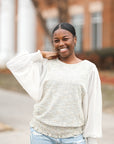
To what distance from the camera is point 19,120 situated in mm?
7820

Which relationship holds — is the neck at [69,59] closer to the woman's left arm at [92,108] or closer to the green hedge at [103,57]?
the woman's left arm at [92,108]

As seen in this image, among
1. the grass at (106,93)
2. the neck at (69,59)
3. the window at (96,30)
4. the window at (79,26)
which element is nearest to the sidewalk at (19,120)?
the grass at (106,93)

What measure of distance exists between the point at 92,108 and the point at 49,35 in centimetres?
1641

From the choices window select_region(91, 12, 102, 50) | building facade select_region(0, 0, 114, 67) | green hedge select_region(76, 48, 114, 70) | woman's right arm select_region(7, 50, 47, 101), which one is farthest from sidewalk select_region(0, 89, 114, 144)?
window select_region(91, 12, 102, 50)

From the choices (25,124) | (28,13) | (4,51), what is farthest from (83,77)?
(4,51)

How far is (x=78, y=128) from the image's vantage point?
254cm

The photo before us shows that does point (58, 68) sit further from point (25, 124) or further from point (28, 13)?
point (28, 13)

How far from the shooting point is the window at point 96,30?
872 inches

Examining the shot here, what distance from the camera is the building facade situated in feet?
69.6

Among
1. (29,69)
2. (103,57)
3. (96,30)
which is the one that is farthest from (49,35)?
(29,69)

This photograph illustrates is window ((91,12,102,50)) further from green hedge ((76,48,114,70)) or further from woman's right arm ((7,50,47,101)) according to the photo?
woman's right arm ((7,50,47,101))

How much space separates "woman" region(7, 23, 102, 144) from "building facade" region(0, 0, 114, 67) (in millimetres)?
16696

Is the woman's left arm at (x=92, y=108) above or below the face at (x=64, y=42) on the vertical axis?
below

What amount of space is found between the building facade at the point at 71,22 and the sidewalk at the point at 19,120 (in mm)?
8534
